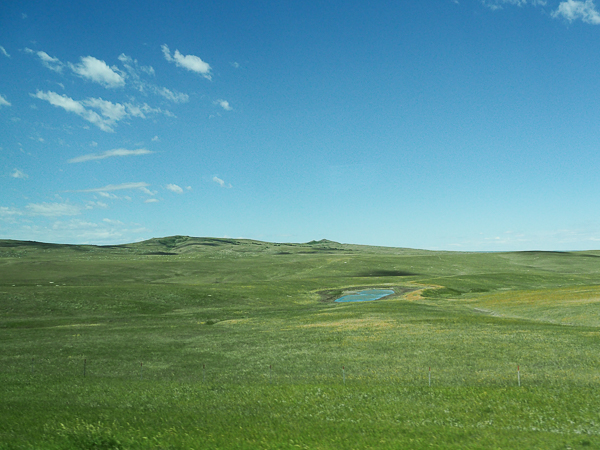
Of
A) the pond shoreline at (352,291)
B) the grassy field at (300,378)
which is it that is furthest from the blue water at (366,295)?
the grassy field at (300,378)

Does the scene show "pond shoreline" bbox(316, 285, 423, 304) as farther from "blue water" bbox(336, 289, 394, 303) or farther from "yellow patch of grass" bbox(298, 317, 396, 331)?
"yellow patch of grass" bbox(298, 317, 396, 331)

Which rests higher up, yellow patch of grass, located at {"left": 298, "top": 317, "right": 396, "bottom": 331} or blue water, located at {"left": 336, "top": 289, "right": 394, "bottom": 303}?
yellow patch of grass, located at {"left": 298, "top": 317, "right": 396, "bottom": 331}

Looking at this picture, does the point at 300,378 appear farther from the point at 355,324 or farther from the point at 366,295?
the point at 366,295

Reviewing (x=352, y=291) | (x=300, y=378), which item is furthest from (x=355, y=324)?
(x=352, y=291)

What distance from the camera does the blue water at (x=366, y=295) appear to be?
110m

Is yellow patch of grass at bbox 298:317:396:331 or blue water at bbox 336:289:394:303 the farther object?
blue water at bbox 336:289:394:303

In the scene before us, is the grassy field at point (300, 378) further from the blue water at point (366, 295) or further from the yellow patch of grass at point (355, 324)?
the blue water at point (366, 295)

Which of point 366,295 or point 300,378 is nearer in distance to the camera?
point 300,378

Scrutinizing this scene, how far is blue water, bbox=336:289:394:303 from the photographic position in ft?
360

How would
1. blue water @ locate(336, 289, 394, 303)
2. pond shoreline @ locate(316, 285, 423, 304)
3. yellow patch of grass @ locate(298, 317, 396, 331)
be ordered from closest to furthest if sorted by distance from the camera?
yellow patch of grass @ locate(298, 317, 396, 331) < blue water @ locate(336, 289, 394, 303) < pond shoreline @ locate(316, 285, 423, 304)

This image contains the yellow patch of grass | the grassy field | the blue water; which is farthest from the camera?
the blue water

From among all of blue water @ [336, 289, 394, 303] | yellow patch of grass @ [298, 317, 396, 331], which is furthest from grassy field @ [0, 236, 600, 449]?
blue water @ [336, 289, 394, 303]

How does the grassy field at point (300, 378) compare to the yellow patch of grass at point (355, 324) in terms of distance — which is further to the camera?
the yellow patch of grass at point (355, 324)

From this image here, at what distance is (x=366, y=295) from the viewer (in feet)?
386
